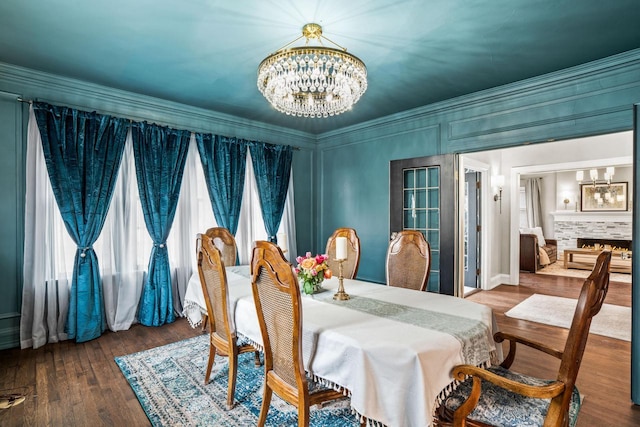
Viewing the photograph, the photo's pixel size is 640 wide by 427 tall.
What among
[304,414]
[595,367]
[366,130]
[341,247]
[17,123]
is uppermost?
[366,130]

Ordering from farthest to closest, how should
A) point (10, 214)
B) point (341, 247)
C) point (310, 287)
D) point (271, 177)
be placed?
point (271, 177) < point (10, 214) < point (310, 287) < point (341, 247)

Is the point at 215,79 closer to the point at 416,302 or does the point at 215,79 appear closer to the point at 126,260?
the point at 126,260

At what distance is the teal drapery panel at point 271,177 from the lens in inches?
192

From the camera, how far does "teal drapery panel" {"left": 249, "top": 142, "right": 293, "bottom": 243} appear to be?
487cm

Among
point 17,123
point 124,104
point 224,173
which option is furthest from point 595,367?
point 17,123

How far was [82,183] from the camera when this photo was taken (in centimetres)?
341

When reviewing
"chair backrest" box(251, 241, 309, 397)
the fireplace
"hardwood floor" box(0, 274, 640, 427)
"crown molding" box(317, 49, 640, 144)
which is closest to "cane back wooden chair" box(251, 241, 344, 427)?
"chair backrest" box(251, 241, 309, 397)

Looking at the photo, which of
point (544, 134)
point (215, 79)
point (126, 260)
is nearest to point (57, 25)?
point (215, 79)

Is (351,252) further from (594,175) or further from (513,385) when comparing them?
(594,175)

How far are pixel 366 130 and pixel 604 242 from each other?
7.88 m

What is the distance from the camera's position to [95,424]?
6.82 ft

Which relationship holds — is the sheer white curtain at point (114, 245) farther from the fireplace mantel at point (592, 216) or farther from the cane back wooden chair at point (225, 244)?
the fireplace mantel at point (592, 216)

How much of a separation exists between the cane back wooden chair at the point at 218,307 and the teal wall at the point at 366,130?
7.23 ft

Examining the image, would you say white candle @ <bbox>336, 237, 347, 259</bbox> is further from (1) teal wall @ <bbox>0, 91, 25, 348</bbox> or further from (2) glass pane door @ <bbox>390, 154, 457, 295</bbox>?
(1) teal wall @ <bbox>0, 91, 25, 348</bbox>
